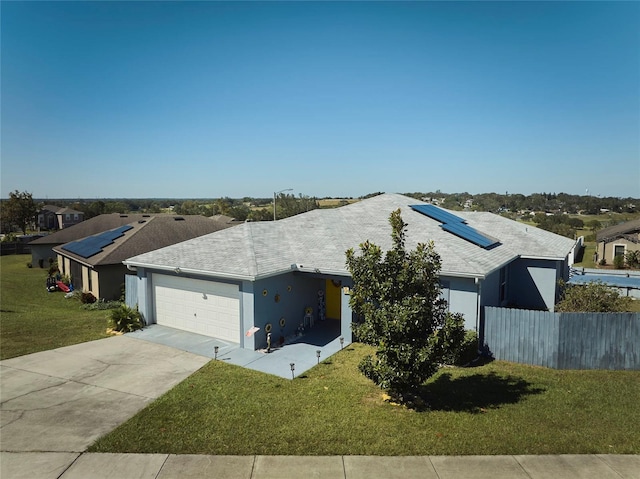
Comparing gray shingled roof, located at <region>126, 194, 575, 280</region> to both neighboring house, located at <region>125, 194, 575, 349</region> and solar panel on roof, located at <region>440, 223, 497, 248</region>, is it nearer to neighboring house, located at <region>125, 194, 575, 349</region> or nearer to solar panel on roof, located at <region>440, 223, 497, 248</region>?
neighboring house, located at <region>125, 194, 575, 349</region>

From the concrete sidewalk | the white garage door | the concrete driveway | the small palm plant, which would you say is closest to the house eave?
the white garage door

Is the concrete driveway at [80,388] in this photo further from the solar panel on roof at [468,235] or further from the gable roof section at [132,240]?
the solar panel on roof at [468,235]

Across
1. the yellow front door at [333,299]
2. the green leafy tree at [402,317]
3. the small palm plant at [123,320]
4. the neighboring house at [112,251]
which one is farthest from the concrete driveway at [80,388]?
the neighboring house at [112,251]

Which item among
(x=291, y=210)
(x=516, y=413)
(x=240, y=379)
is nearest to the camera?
(x=516, y=413)

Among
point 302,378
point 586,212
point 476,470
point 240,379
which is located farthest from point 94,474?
point 586,212

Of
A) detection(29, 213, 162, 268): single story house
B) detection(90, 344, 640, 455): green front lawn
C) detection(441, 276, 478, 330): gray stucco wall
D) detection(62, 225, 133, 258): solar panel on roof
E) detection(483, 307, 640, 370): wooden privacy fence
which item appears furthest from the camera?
detection(29, 213, 162, 268): single story house

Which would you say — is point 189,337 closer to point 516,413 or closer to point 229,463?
point 229,463
